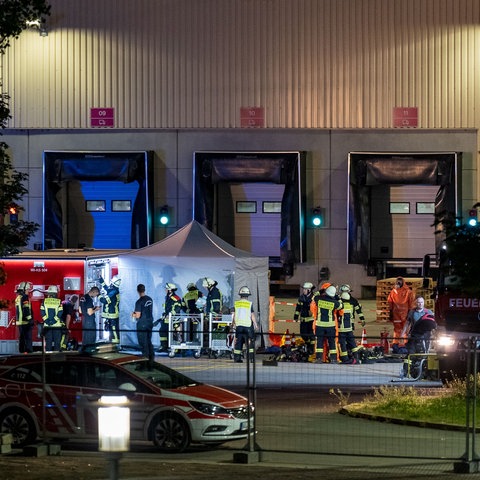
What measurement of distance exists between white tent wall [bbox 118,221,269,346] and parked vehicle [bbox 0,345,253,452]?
562 inches

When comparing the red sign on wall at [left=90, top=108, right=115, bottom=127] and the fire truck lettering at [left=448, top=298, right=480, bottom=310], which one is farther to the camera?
the red sign on wall at [left=90, top=108, right=115, bottom=127]

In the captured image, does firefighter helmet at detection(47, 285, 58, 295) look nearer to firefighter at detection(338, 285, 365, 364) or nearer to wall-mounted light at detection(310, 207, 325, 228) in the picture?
firefighter at detection(338, 285, 365, 364)

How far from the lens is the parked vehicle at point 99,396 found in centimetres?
1441

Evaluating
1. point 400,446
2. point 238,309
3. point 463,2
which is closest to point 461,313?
point 238,309

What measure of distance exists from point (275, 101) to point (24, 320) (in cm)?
1328

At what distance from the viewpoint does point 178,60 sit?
37.8m

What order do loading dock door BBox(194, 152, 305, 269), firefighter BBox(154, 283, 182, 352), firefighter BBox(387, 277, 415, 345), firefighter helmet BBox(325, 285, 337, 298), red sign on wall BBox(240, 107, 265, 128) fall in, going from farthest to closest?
red sign on wall BBox(240, 107, 265, 128) → loading dock door BBox(194, 152, 305, 269) → firefighter BBox(387, 277, 415, 345) → firefighter BBox(154, 283, 182, 352) → firefighter helmet BBox(325, 285, 337, 298)

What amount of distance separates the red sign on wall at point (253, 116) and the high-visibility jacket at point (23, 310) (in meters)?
12.4

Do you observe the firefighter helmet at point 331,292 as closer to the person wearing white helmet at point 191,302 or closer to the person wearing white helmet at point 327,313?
the person wearing white helmet at point 327,313

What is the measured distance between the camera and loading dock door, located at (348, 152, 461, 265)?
122 ft

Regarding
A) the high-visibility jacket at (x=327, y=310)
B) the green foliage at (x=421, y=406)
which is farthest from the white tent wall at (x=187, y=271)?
the green foliage at (x=421, y=406)

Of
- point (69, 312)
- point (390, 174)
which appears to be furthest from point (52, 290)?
point (390, 174)

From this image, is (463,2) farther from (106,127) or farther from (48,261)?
(48,261)

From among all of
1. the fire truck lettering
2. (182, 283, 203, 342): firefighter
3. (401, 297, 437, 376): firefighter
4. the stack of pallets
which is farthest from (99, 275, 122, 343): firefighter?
the fire truck lettering
